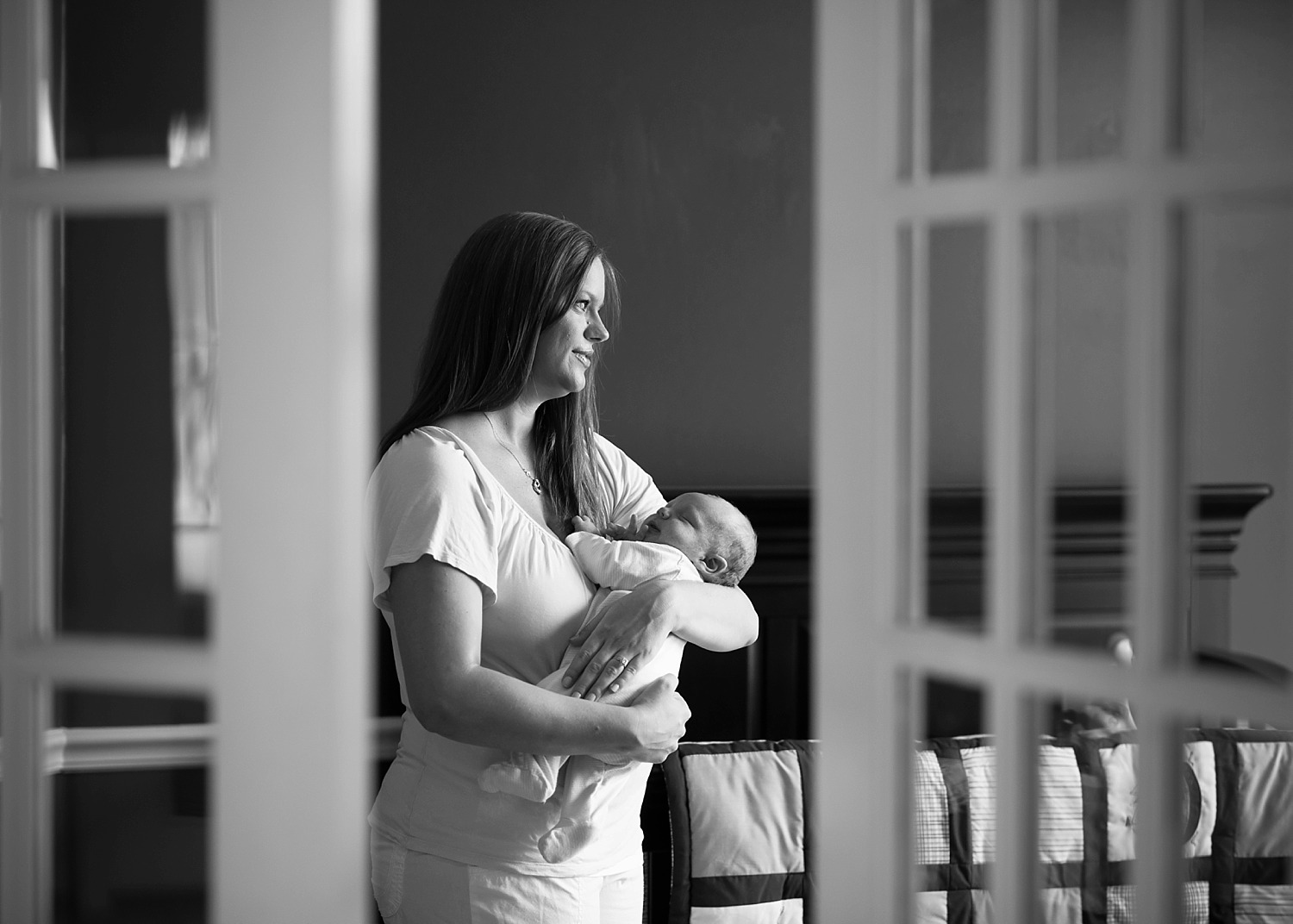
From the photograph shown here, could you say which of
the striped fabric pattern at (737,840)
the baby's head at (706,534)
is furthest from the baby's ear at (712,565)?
the striped fabric pattern at (737,840)

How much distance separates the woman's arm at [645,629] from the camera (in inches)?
56.0

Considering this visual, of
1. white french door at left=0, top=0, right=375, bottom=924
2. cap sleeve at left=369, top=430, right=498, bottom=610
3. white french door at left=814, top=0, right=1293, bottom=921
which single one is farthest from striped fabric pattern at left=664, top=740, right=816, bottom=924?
white french door at left=0, top=0, right=375, bottom=924

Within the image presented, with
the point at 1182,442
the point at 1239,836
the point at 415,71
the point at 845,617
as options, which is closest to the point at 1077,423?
the point at 1182,442

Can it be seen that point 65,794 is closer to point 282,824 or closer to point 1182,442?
A: point 282,824

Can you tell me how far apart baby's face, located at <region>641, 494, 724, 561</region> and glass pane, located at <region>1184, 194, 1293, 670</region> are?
38.2 inches

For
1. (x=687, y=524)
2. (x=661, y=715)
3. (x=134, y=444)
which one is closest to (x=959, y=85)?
(x=134, y=444)

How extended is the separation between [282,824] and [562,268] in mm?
864

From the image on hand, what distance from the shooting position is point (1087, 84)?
2.80ft

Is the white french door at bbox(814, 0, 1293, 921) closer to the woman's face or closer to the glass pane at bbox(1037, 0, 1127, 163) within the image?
the glass pane at bbox(1037, 0, 1127, 163)

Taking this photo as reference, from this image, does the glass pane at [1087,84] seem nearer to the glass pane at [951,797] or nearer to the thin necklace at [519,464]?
the glass pane at [951,797]

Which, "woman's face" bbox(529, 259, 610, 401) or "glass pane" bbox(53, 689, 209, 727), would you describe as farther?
"woman's face" bbox(529, 259, 610, 401)

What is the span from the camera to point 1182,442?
814mm

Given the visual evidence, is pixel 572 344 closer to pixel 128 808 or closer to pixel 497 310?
pixel 497 310

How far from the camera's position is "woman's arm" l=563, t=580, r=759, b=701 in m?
1.42
